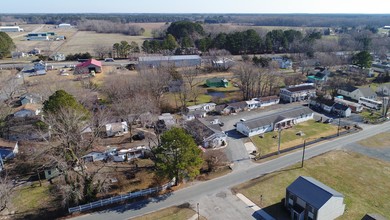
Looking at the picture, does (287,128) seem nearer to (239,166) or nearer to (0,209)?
(239,166)

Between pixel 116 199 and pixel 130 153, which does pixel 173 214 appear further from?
pixel 130 153

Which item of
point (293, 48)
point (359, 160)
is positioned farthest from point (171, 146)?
point (293, 48)

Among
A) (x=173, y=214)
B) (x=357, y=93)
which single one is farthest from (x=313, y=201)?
(x=357, y=93)

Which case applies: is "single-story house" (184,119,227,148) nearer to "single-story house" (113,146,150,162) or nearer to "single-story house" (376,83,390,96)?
"single-story house" (113,146,150,162)

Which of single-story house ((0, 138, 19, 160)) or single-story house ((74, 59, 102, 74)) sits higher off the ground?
single-story house ((74, 59, 102, 74))

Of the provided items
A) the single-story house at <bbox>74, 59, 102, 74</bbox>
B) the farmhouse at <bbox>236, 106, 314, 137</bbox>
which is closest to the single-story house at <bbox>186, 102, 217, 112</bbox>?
the farmhouse at <bbox>236, 106, 314, 137</bbox>

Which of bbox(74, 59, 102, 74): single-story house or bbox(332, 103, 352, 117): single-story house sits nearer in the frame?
bbox(332, 103, 352, 117): single-story house

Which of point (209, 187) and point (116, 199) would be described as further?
point (209, 187)
